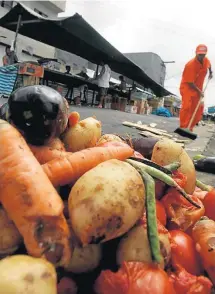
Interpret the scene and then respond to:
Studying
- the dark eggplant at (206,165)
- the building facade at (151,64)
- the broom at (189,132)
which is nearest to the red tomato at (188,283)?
the dark eggplant at (206,165)

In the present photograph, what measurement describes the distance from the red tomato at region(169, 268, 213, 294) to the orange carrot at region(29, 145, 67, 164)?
2.31 ft

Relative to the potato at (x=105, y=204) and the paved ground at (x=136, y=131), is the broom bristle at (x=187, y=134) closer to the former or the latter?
the paved ground at (x=136, y=131)

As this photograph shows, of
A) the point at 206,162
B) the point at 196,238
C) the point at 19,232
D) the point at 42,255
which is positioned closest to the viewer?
the point at 42,255

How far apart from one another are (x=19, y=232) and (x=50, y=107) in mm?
620

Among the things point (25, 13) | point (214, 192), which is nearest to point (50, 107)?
point (214, 192)

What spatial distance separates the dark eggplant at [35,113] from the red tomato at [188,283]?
82cm

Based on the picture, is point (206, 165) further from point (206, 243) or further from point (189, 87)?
point (189, 87)

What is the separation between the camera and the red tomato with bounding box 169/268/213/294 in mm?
1202

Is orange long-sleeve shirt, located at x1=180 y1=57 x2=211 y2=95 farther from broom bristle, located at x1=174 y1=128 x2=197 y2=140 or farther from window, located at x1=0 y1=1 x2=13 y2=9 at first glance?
window, located at x1=0 y1=1 x2=13 y2=9

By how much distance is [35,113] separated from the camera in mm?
1547

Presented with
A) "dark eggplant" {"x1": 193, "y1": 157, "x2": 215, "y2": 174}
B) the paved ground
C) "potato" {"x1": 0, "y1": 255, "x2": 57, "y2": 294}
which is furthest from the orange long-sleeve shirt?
"potato" {"x1": 0, "y1": 255, "x2": 57, "y2": 294}

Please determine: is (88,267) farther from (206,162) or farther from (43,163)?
(206,162)

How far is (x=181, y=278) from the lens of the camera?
1247mm

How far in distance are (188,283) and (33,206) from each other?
63 centimetres
